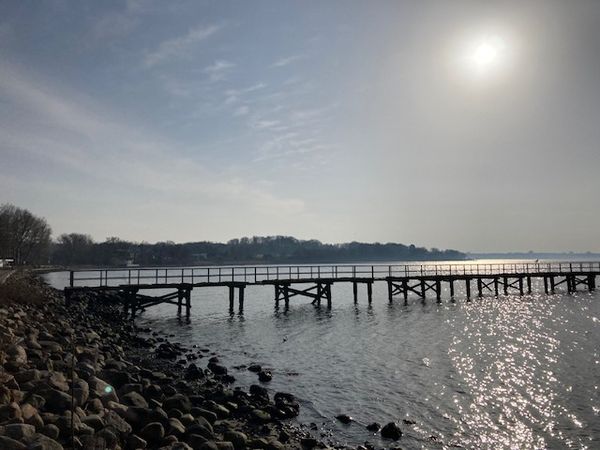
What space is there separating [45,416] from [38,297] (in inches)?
900

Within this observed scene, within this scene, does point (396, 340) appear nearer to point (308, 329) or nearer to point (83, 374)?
point (308, 329)

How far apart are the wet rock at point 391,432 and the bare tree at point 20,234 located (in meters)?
72.2

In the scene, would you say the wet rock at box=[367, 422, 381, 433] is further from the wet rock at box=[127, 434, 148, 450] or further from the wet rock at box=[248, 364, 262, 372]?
the wet rock at box=[248, 364, 262, 372]

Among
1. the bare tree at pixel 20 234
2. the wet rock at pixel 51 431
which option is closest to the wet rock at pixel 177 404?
the wet rock at pixel 51 431

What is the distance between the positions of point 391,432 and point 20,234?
89.2 meters

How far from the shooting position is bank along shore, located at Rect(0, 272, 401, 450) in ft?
24.8

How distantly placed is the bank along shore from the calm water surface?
125cm

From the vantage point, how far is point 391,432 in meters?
11.4

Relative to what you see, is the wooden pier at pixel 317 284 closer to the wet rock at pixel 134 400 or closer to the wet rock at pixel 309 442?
the wet rock at pixel 134 400

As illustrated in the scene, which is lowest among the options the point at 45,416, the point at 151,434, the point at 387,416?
the point at 387,416

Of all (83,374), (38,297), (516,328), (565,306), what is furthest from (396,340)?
(565,306)

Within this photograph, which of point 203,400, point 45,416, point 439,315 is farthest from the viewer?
point 439,315

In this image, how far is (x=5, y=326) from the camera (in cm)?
1438

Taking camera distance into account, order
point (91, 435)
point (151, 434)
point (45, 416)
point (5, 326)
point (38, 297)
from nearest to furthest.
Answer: point (91, 435)
point (45, 416)
point (151, 434)
point (5, 326)
point (38, 297)
